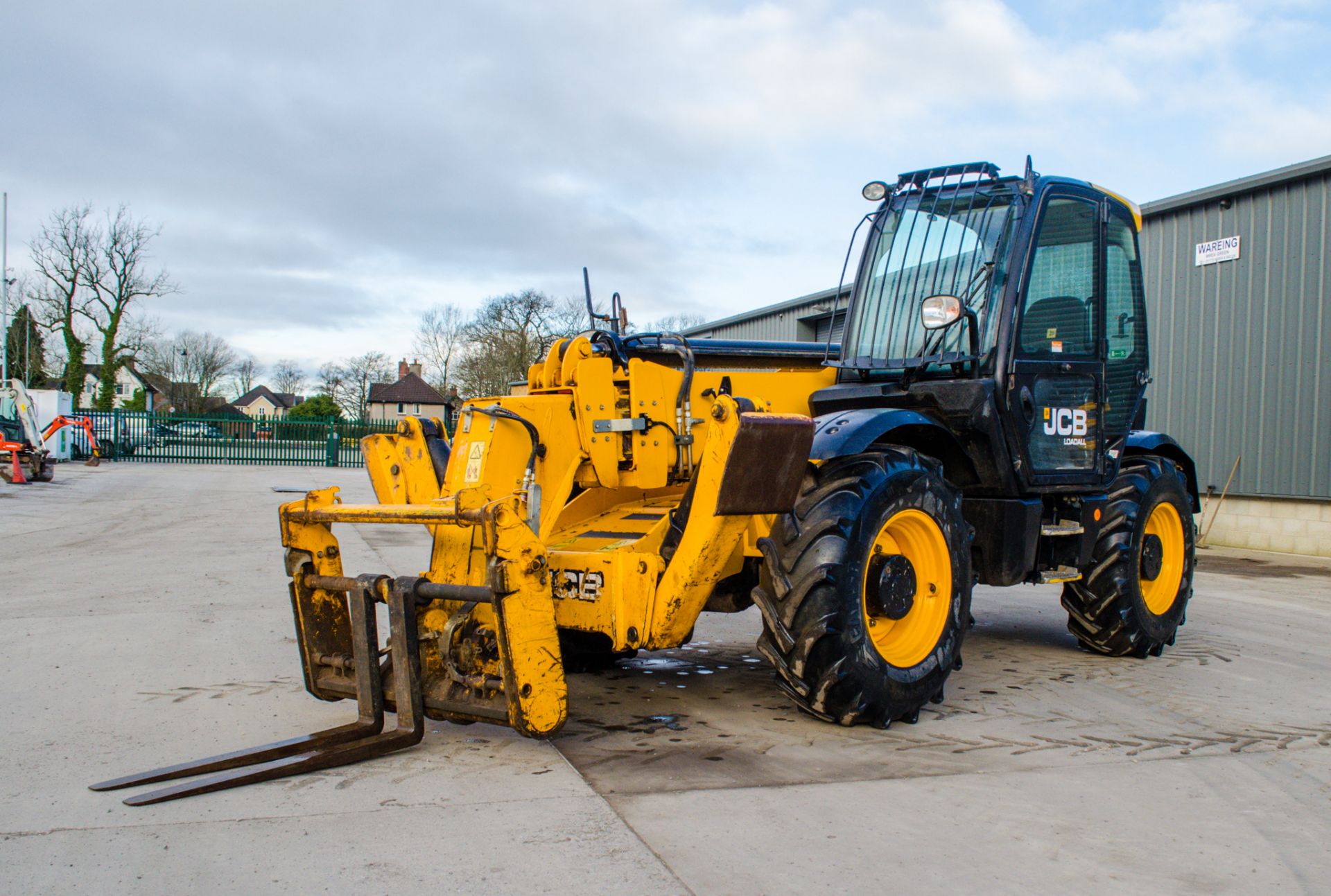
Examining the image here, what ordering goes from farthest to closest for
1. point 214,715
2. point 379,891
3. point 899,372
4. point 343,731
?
point 899,372
point 214,715
point 343,731
point 379,891

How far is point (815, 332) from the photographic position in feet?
69.7

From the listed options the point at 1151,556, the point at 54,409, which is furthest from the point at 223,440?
the point at 1151,556

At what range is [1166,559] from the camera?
6.98 metres

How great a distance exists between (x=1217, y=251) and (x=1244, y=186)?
0.95 metres

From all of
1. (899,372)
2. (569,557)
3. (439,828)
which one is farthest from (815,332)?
(439,828)

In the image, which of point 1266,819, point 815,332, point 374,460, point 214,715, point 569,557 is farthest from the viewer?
point 815,332

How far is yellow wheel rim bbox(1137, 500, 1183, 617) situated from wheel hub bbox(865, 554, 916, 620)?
9.37 feet

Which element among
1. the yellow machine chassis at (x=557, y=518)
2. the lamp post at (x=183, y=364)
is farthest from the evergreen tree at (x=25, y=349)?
the yellow machine chassis at (x=557, y=518)

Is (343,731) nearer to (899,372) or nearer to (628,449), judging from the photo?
(628,449)

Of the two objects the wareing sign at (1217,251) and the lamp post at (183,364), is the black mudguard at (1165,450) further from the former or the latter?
the lamp post at (183,364)

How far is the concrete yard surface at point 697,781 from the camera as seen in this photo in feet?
10.1

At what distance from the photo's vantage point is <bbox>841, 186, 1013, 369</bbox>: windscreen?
5.77m

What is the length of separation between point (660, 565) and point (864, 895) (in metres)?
1.73

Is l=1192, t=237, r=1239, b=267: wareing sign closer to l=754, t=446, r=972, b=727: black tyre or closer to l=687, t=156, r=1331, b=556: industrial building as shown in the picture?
l=687, t=156, r=1331, b=556: industrial building
